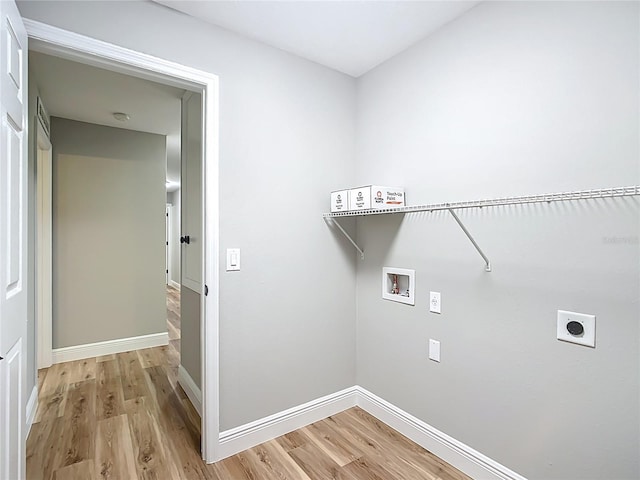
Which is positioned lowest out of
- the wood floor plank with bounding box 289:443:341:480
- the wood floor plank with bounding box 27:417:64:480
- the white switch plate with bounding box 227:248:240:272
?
the wood floor plank with bounding box 27:417:64:480

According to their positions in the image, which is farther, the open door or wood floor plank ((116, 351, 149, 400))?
wood floor plank ((116, 351, 149, 400))

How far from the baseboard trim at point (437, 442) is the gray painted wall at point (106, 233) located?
2.75m

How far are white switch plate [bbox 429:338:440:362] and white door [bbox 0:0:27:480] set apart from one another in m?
1.86

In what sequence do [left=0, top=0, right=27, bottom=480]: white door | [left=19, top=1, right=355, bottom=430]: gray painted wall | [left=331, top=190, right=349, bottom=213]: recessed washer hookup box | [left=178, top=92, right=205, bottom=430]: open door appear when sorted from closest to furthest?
[left=0, top=0, right=27, bottom=480]: white door < [left=19, top=1, right=355, bottom=430]: gray painted wall < [left=331, top=190, right=349, bottom=213]: recessed washer hookup box < [left=178, top=92, right=205, bottom=430]: open door

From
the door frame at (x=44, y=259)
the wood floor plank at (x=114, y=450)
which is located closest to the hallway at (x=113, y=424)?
the wood floor plank at (x=114, y=450)

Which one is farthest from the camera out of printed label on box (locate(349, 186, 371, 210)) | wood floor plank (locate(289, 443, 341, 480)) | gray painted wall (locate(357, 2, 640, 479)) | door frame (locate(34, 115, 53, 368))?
door frame (locate(34, 115, 53, 368))

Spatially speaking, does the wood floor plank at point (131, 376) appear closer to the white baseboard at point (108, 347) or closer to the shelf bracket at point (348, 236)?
the white baseboard at point (108, 347)

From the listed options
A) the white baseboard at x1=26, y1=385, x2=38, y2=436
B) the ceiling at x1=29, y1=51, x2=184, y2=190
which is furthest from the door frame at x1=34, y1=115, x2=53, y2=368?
the white baseboard at x1=26, y1=385, x2=38, y2=436

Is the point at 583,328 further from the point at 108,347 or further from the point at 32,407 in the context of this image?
the point at 108,347

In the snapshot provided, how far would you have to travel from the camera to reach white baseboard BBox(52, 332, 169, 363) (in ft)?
11.1

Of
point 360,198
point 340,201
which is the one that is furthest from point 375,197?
point 340,201

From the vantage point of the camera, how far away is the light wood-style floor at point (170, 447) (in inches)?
70.1

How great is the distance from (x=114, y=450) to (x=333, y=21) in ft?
8.93

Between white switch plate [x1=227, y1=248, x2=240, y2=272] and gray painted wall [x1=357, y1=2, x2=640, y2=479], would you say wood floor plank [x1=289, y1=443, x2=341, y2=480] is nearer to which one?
gray painted wall [x1=357, y1=2, x2=640, y2=479]
